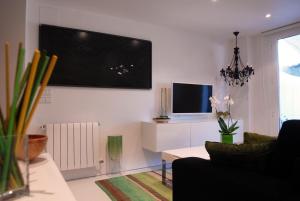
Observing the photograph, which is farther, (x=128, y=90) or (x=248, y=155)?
(x=128, y=90)

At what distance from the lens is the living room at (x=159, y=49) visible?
310 centimetres

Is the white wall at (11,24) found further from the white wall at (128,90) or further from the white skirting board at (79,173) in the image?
the white skirting board at (79,173)

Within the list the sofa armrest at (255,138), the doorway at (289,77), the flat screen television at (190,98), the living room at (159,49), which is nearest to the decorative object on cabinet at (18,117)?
the sofa armrest at (255,138)

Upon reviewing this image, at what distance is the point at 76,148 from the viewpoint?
3.20 metres

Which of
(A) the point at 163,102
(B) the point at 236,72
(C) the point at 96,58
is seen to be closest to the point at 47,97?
(C) the point at 96,58

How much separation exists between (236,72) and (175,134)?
72.7 inches

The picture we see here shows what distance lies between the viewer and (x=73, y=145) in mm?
3178

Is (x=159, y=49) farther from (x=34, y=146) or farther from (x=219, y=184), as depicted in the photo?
(x=34, y=146)

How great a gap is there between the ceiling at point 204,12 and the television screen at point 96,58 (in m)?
0.40

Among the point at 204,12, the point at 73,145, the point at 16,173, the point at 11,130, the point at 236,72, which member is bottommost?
the point at 73,145

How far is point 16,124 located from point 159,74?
348 cm

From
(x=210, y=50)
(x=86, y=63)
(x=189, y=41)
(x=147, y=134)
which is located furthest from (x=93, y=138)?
(x=210, y=50)

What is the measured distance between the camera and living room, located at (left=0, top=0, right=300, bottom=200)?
3100 mm

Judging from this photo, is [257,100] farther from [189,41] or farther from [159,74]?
[159,74]
